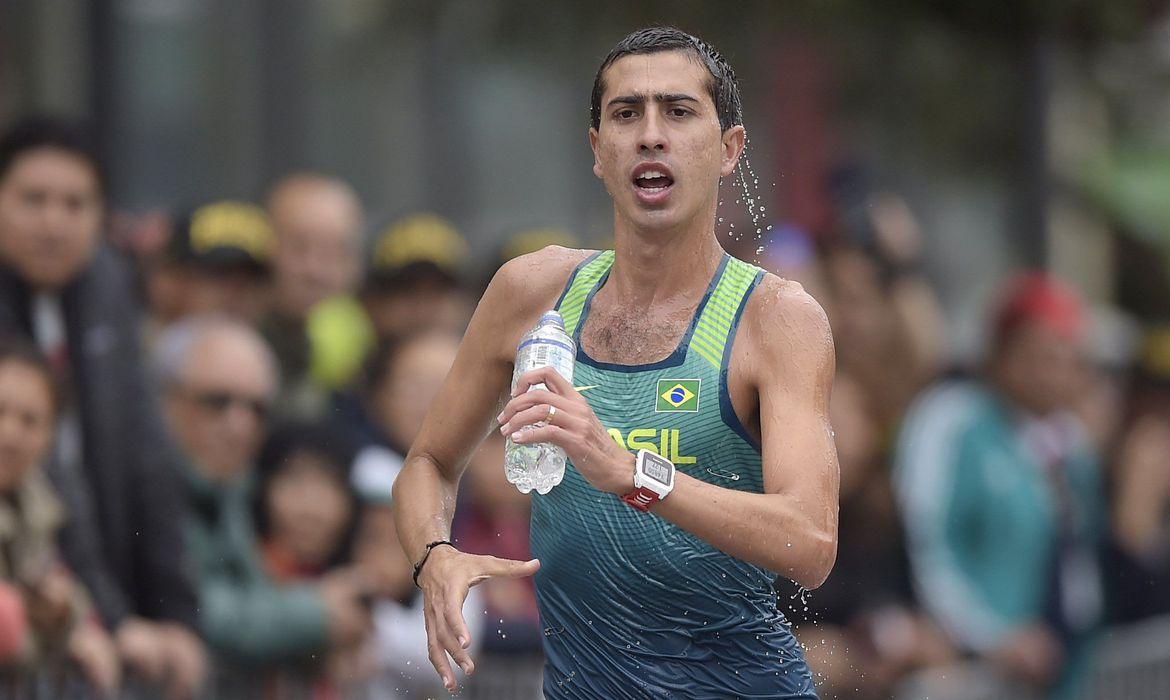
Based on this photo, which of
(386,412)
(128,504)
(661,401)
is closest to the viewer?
(661,401)

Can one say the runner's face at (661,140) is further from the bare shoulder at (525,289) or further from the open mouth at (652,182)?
the bare shoulder at (525,289)

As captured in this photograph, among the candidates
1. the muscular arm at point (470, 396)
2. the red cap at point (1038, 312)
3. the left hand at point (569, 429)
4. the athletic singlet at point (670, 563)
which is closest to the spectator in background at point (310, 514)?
the muscular arm at point (470, 396)

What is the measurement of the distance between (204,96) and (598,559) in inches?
229

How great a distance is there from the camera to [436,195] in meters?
10.7

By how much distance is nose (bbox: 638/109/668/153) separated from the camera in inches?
184

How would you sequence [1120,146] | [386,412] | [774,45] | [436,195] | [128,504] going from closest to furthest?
[128,504] < [386,412] < [436,195] < [774,45] < [1120,146]

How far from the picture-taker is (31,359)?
22.5 feet

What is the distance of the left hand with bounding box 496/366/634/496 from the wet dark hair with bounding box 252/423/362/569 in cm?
339

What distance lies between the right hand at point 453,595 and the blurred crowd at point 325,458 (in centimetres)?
248

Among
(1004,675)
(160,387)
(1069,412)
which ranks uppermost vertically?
(160,387)

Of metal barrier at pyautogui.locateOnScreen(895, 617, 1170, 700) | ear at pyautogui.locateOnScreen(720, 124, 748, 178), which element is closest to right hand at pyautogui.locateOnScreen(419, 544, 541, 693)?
ear at pyautogui.locateOnScreen(720, 124, 748, 178)

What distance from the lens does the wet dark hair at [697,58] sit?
4793 mm

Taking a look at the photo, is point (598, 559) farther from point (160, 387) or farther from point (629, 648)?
point (160, 387)

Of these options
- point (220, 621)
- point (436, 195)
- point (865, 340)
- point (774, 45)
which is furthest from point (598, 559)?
point (774, 45)
